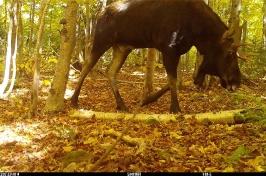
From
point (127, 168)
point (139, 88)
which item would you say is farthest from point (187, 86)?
point (127, 168)

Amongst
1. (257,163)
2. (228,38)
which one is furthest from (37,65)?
(257,163)

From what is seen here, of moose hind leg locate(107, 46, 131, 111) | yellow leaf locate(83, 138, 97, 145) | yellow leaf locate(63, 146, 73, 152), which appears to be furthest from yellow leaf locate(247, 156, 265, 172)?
moose hind leg locate(107, 46, 131, 111)

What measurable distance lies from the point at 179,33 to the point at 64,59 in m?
2.57

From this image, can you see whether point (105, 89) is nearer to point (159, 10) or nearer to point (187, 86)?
point (187, 86)

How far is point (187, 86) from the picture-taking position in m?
13.6

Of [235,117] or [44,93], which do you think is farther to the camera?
[44,93]

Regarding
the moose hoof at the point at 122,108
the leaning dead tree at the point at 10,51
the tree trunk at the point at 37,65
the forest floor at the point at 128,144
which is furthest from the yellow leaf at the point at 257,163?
the leaning dead tree at the point at 10,51

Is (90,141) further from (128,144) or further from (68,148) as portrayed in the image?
(128,144)

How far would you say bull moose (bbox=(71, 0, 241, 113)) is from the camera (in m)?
8.91

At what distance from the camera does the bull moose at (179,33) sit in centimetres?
891

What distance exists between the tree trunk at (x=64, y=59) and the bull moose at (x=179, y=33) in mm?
1141

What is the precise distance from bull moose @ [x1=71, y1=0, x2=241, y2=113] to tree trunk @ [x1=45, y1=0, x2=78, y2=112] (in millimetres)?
1141

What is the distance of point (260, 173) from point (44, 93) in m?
9.34

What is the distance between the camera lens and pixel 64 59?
9133 millimetres
